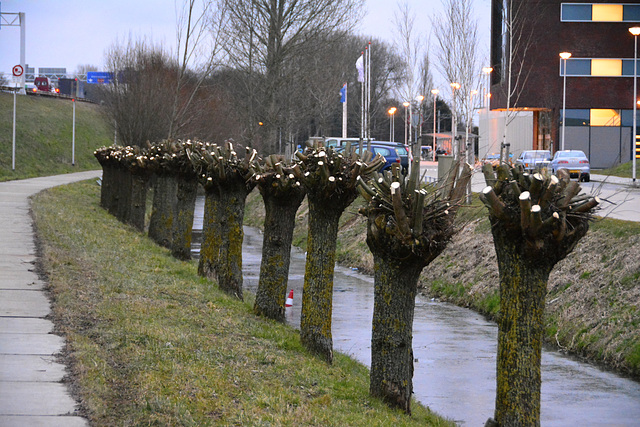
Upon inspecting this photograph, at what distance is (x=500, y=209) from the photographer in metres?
7.88

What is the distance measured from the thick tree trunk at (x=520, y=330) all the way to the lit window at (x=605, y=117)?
50.9m

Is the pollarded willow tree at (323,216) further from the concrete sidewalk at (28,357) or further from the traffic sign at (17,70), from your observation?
the traffic sign at (17,70)

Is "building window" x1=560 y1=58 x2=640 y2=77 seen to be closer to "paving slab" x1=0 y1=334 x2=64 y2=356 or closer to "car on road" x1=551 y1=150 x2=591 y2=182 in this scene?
"car on road" x1=551 y1=150 x2=591 y2=182

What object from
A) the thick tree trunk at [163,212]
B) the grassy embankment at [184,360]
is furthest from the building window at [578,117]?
the grassy embankment at [184,360]

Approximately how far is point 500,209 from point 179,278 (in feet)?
31.4

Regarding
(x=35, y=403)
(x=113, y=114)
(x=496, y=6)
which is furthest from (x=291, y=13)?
(x=35, y=403)

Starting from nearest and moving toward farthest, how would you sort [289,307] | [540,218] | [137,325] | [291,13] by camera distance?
[540,218]
[137,325]
[289,307]
[291,13]

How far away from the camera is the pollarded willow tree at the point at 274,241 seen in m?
13.6

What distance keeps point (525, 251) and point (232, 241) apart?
931 centimetres

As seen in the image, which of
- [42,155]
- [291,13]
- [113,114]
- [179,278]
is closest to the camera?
[179,278]

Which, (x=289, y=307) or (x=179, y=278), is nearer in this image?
(x=179, y=278)

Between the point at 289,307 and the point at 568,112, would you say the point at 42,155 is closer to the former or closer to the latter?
the point at 568,112

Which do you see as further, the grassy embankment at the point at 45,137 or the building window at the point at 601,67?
the grassy embankment at the point at 45,137

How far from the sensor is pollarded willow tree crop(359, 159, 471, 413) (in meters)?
8.83
